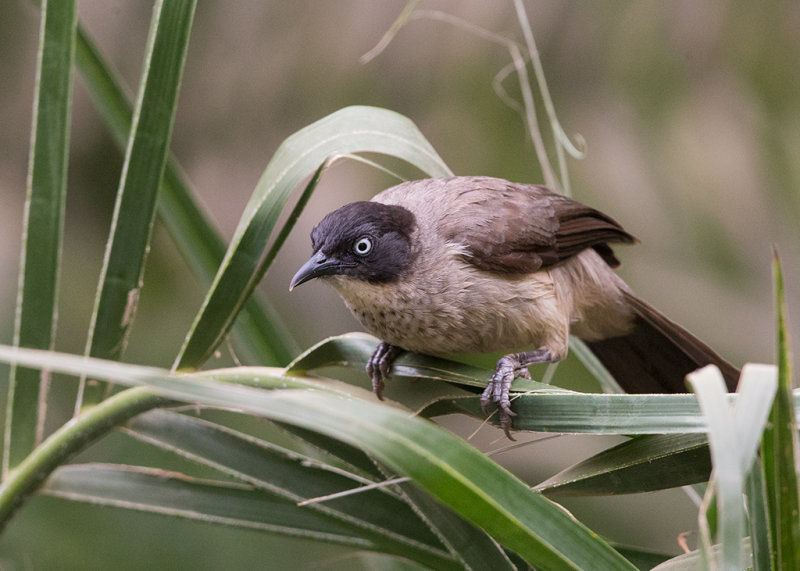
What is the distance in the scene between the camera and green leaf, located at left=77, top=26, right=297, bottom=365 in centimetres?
180

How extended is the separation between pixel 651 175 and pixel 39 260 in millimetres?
2379

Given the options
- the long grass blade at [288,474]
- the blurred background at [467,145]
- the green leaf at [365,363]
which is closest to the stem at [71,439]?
the long grass blade at [288,474]

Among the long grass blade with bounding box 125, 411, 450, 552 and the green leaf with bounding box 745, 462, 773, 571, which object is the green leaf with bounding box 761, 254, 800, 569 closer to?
the green leaf with bounding box 745, 462, 773, 571

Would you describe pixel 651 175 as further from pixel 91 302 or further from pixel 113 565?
pixel 113 565

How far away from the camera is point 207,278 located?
192 cm

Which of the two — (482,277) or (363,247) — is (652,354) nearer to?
(482,277)

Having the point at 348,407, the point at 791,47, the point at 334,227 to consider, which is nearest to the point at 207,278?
the point at 334,227

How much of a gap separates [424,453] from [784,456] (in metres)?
0.40

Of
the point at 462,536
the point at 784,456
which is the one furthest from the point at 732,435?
the point at 462,536

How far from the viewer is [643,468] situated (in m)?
1.21

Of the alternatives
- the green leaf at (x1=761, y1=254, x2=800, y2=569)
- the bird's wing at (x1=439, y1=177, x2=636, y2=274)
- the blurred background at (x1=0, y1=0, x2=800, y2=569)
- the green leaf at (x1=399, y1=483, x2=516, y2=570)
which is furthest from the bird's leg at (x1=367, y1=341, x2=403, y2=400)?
the blurred background at (x1=0, y1=0, x2=800, y2=569)

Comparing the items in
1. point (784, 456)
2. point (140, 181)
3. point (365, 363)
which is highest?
point (140, 181)

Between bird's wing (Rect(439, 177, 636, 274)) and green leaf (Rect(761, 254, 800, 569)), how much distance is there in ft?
3.19

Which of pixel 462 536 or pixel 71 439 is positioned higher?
pixel 71 439
